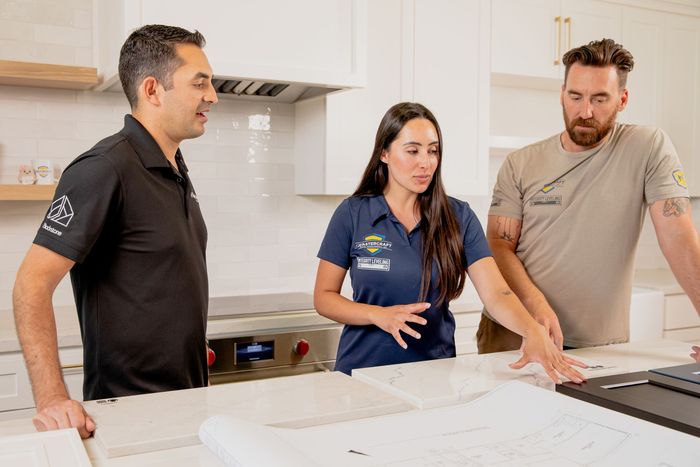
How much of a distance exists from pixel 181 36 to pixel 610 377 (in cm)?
129

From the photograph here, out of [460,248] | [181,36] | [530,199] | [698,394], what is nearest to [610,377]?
[698,394]

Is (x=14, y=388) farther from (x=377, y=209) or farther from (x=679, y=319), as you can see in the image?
(x=679, y=319)

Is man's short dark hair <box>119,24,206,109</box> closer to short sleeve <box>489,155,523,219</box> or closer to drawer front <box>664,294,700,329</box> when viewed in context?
short sleeve <box>489,155,523,219</box>

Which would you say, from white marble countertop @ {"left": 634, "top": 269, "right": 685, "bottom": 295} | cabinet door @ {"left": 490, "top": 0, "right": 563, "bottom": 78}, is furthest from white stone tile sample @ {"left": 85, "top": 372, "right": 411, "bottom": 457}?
white marble countertop @ {"left": 634, "top": 269, "right": 685, "bottom": 295}

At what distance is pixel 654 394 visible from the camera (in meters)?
1.19

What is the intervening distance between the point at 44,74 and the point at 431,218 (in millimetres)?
1515

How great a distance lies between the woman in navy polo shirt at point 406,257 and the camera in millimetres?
1772

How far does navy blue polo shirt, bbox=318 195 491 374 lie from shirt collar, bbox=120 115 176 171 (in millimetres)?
550

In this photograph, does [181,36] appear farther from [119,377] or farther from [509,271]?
[509,271]

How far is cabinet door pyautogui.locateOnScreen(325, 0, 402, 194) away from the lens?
270 centimetres

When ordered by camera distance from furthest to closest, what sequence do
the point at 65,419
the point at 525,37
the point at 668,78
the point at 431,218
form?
the point at 668,78, the point at 525,37, the point at 431,218, the point at 65,419

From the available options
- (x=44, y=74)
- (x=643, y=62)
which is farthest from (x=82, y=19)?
(x=643, y=62)

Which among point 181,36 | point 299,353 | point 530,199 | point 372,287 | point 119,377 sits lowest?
point 299,353

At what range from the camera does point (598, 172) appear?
190 centimetres
